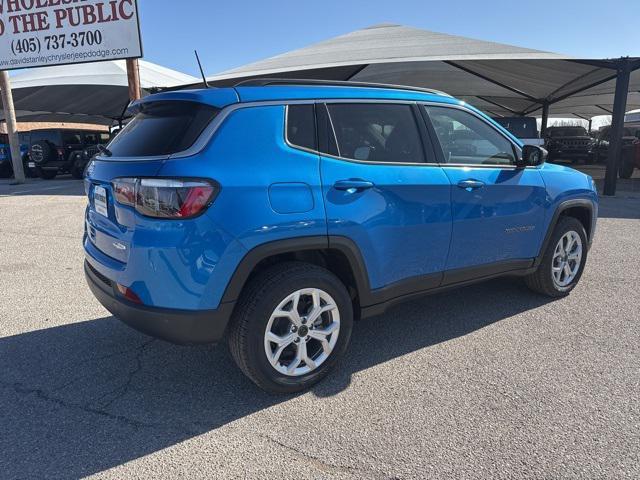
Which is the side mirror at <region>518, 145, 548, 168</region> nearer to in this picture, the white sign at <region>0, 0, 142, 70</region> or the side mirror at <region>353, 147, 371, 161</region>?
the side mirror at <region>353, 147, 371, 161</region>

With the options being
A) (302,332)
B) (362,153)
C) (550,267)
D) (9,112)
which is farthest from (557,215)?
(9,112)

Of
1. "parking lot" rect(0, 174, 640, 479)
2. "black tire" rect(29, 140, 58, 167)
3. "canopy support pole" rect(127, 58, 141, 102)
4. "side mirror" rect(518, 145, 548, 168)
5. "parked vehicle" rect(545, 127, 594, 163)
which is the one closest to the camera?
"parking lot" rect(0, 174, 640, 479)

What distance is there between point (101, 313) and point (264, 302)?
2.24m

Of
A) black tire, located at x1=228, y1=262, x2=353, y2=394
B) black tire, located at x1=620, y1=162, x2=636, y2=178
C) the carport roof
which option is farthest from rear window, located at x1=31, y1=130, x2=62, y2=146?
black tire, located at x1=620, y1=162, x2=636, y2=178

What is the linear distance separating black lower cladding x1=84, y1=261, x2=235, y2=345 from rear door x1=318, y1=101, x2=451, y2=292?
2.76 ft

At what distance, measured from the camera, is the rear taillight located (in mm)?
2426

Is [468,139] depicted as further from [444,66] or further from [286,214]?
[444,66]

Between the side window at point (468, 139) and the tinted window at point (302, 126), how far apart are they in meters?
1.05

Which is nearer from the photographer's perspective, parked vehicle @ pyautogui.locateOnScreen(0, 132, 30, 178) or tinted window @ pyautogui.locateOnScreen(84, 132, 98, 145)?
parked vehicle @ pyautogui.locateOnScreen(0, 132, 30, 178)

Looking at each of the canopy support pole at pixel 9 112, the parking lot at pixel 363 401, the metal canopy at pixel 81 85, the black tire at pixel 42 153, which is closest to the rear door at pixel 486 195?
the parking lot at pixel 363 401

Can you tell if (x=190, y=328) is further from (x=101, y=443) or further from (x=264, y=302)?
(x=101, y=443)

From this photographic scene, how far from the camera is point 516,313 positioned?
4188 millimetres

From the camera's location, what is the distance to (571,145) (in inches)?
826

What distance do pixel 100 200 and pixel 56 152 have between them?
17.8 m
